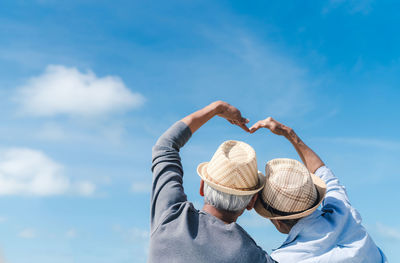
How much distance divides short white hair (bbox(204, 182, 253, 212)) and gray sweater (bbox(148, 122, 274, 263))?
0.53ft

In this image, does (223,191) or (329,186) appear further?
(329,186)

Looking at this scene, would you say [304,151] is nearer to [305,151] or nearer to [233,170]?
[305,151]

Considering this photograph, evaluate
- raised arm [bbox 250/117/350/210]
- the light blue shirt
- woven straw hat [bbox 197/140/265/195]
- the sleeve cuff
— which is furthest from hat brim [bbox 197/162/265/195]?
raised arm [bbox 250/117/350/210]

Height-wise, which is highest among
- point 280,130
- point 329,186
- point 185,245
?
point 280,130

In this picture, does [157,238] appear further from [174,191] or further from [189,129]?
[189,129]

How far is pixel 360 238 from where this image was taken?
15.3 feet

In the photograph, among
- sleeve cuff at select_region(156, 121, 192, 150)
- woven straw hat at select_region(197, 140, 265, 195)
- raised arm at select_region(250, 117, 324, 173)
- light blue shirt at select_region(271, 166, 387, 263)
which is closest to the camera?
woven straw hat at select_region(197, 140, 265, 195)

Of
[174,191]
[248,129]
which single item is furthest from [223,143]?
[248,129]

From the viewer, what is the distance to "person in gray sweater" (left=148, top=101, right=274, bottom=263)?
3846 millimetres

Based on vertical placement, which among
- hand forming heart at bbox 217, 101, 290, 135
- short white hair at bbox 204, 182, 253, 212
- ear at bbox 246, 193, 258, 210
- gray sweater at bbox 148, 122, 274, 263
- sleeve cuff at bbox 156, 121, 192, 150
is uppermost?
hand forming heart at bbox 217, 101, 290, 135

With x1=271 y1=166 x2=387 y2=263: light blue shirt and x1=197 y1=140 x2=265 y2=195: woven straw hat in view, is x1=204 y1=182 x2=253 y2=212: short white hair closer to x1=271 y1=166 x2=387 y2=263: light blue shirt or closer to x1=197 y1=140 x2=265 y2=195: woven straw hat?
x1=197 y1=140 x2=265 y2=195: woven straw hat

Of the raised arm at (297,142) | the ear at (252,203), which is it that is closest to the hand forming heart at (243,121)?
the raised arm at (297,142)

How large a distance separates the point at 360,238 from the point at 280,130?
69.7 inches

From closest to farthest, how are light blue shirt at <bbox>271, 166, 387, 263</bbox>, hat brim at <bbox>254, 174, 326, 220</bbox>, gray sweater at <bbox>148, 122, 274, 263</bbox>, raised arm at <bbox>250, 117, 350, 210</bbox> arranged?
gray sweater at <bbox>148, 122, 274, 263</bbox> → light blue shirt at <bbox>271, 166, 387, 263</bbox> → hat brim at <bbox>254, 174, 326, 220</bbox> → raised arm at <bbox>250, 117, 350, 210</bbox>
